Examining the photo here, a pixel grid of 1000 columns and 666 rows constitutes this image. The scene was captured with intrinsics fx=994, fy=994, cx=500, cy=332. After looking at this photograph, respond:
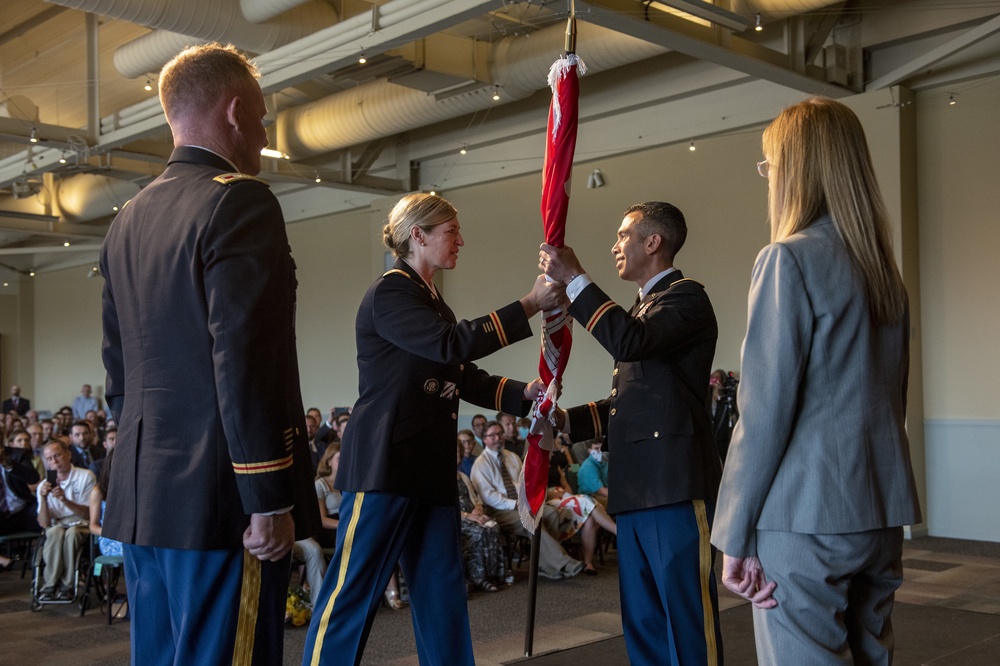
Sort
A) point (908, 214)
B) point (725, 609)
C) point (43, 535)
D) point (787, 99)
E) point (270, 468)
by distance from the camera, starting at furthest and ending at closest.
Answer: point (787, 99)
point (908, 214)
point (43, 535)
point (725, 609)
point (270, 468)

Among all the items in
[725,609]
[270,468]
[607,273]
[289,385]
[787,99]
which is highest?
[787,99]

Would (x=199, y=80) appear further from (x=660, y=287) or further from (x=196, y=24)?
(x=196, y=24)

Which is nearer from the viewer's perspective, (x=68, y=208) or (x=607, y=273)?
(x=607, y=273)

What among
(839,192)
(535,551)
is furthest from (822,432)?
(535,551)

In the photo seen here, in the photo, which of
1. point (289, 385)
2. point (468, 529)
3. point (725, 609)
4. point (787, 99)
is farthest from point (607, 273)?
point (289, 385)

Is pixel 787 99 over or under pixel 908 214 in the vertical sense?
over

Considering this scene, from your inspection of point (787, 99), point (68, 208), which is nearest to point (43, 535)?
point (787, 99)

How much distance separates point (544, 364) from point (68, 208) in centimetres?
1355

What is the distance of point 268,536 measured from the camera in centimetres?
179

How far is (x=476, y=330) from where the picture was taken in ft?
8.92

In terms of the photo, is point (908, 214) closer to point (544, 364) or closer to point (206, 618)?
point (544, 364)

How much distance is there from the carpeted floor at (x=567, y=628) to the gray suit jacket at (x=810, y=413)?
241 cm

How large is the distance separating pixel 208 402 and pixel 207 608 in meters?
0.37

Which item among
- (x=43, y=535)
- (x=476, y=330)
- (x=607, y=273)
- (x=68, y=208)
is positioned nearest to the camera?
(x=476, y=330)
